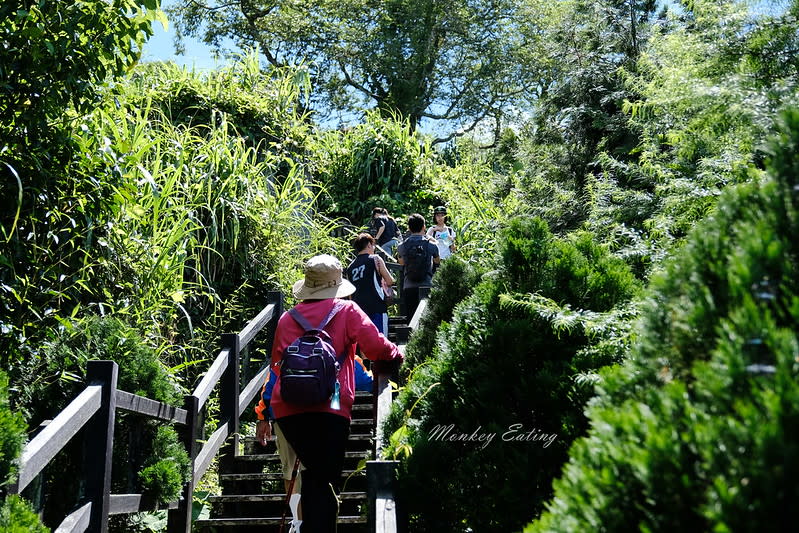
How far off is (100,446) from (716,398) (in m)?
3.38

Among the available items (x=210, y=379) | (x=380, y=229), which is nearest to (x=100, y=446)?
(x=210, y=379)

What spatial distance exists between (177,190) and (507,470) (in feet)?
18.2

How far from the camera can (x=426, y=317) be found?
18.3 ft

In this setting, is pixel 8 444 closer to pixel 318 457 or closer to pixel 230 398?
pixel 318 457

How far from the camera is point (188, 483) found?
5.33 m

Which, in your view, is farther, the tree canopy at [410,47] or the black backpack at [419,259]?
the tree canopy at [410,47]

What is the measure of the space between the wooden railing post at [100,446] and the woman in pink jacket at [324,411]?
32.3 inches

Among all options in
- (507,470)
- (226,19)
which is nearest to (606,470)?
(507,470)

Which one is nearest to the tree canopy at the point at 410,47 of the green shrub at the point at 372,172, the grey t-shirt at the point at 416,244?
the green shrub at the point at 372,172

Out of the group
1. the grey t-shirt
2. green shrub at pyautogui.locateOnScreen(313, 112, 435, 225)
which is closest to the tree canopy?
green shrub at pyautogui.locateOnScreen(313, 112, 435, 225)

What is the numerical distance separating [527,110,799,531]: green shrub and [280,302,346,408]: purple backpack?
2.44m

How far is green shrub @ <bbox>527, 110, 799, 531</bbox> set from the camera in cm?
124

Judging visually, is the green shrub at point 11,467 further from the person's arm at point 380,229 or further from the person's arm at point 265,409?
the person's arm at point 380,229

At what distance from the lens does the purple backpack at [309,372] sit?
406cm
